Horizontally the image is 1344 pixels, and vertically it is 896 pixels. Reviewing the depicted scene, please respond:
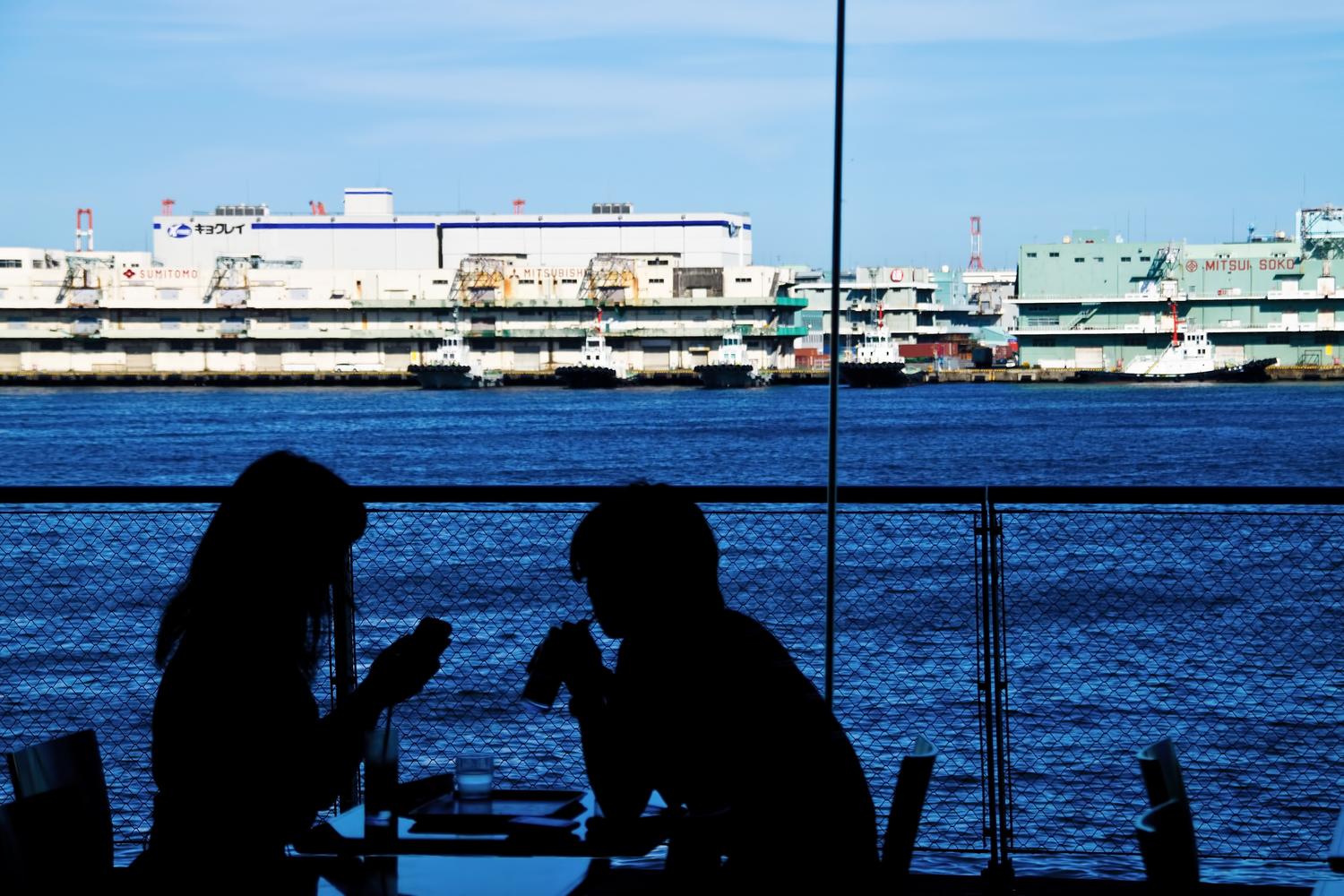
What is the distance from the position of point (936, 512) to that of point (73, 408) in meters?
65.3

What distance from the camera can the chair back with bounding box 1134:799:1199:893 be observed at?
1.47 metres

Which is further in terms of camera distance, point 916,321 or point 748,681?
point 916,321

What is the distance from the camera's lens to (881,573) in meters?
13.5

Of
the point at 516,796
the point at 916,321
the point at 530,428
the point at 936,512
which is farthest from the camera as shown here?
the point at 916,321

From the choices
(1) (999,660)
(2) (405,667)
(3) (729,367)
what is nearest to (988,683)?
(1) (999,660)

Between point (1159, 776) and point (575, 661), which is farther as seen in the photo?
point (575, 661)

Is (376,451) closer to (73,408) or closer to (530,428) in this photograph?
(530,428)

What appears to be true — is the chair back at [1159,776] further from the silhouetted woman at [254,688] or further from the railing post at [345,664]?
the railing post at [345,664]

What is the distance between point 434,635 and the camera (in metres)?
1.93

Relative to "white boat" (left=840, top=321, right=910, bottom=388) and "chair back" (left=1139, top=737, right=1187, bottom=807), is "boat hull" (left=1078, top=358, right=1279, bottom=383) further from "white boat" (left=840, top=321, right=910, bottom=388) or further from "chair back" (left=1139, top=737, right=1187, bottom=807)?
"chair back" (left=1139, top=737, right=1187, bottom=807)

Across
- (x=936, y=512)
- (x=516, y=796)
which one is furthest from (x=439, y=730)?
(x=516, y=796)

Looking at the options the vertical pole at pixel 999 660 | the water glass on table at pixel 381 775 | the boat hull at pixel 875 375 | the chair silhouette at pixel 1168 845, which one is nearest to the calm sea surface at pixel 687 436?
the boat hull at pixel 875 375

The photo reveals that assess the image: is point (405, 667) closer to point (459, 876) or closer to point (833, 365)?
point (459, 876)

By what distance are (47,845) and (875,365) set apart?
82452 mm
